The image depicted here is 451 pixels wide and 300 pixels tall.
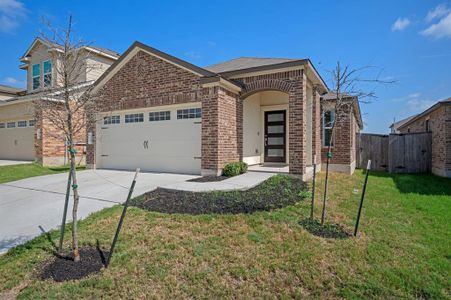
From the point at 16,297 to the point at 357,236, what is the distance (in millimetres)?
4970

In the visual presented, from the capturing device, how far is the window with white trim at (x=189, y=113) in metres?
9.52

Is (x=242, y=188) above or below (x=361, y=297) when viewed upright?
above

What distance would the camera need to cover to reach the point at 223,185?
7367 mm

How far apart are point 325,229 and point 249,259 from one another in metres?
1.84

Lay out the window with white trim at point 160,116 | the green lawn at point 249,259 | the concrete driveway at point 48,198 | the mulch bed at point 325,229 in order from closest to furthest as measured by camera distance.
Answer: the green lawn at point 249,259
the mulch bed at point 325,229
the concrete driveway at point 48,198
the window with white trim at point 160,116

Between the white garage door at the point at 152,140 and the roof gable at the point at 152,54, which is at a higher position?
the roof gable at the point at 152,54

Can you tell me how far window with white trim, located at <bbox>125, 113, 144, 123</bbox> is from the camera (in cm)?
1094

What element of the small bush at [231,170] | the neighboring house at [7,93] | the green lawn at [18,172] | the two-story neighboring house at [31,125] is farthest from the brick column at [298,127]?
the neighboring house at [7,93]

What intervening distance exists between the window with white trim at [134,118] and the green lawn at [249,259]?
19.7ft

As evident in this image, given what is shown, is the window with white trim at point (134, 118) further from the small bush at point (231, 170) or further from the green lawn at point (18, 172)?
the small bush at point (231, 170)

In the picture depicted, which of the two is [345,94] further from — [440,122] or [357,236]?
[440,122]

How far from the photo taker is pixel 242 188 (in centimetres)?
698

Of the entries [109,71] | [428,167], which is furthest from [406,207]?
[109,71]

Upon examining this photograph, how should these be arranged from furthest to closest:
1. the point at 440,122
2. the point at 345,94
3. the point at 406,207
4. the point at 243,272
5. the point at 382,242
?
the point at 440,122
the point at 406,207
the point at 345,94
the point at 382,242
the point at 243,272
